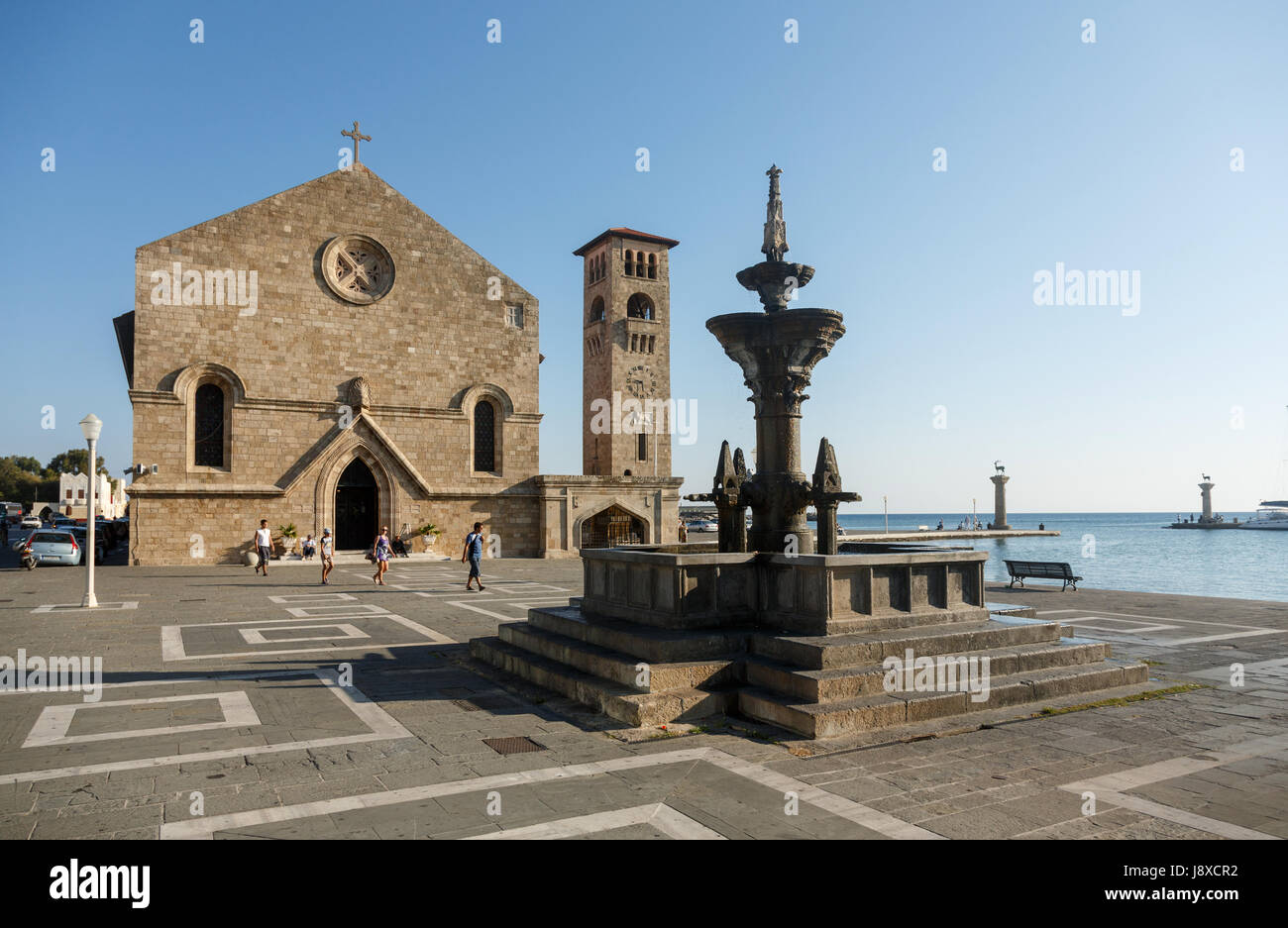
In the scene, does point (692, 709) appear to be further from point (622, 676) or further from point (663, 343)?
point (663, 343)

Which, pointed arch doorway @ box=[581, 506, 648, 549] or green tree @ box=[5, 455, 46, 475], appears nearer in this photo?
pointed arch doorway @ box=[581, 506, 648, 549]

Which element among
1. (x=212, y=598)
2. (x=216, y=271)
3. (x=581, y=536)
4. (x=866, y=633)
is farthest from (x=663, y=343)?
(x=866, y=633)

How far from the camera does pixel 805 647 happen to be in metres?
8.23

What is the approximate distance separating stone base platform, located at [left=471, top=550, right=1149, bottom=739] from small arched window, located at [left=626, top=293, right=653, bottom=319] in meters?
39.2

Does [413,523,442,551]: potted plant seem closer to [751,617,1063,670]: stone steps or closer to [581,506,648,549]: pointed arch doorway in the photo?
[581,506,648,549]: pointed arch doorway

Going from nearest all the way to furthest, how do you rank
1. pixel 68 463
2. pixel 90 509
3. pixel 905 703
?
pixel 905 703, pixel 90 509, pixel 68 463

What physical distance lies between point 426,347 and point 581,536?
34.5 ft

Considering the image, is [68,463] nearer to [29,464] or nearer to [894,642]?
[29,464]

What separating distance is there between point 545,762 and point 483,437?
2843 centimetres

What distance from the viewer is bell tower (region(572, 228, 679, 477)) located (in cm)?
4656

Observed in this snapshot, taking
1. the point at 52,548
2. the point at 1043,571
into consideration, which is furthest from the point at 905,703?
the point at 52,548

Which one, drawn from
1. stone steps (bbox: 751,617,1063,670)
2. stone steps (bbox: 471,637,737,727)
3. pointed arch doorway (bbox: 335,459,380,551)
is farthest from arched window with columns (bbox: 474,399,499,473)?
stone steps (bbox: 751,617,1063,670)

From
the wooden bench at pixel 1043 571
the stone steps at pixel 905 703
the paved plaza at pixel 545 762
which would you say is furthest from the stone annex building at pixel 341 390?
the stone steps at pixel 905 703
